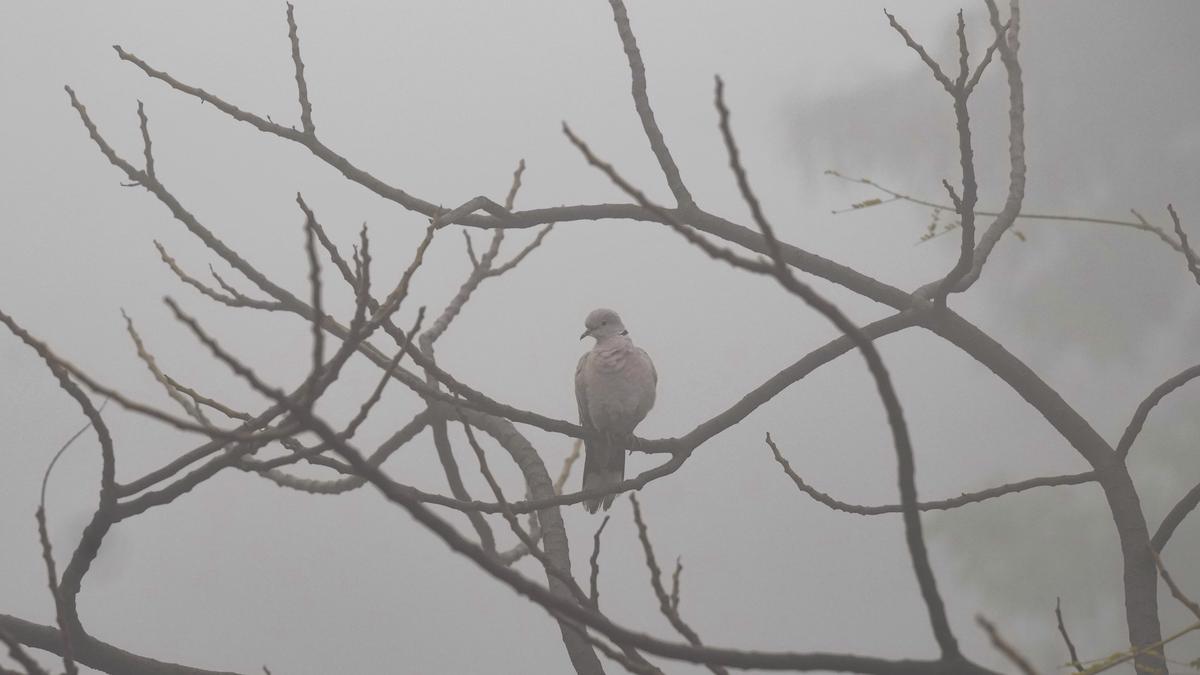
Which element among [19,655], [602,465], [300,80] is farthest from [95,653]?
[602,465]

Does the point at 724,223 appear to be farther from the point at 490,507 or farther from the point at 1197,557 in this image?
the point at 1197,557

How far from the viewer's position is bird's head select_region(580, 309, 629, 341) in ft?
9.64

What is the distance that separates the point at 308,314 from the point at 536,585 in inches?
47.3

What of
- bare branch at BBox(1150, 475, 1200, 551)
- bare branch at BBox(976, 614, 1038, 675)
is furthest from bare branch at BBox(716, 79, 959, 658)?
bare branch at BBox(1150, 475, 1200, 551)

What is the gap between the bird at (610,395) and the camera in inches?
106

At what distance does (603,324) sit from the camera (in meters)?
2.95

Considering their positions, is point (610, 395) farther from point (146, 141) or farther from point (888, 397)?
point (888, 397)

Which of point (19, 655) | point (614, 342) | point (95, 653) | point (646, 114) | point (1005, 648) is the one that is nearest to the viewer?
point (1005, 648)

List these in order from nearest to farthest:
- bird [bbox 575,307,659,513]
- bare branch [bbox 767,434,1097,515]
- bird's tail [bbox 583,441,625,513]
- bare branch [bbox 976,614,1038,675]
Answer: bare branch [bbox 976,614,1038,675]
bare branch [bbox 767,434,1097,515]
bird [bbox 575,307,659,513]
bird's tail [bbox 583,441,625,513]

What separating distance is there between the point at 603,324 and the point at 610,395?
31cm

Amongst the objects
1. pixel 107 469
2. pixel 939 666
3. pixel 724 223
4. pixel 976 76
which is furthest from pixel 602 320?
pixel 939 666

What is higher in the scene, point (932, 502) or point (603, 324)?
point (603, 324)

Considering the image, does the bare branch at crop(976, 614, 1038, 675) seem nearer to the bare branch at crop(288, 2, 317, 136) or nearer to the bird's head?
the bare branch at crop(288, 2, 317, 136)

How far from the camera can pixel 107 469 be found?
0.96 meters
